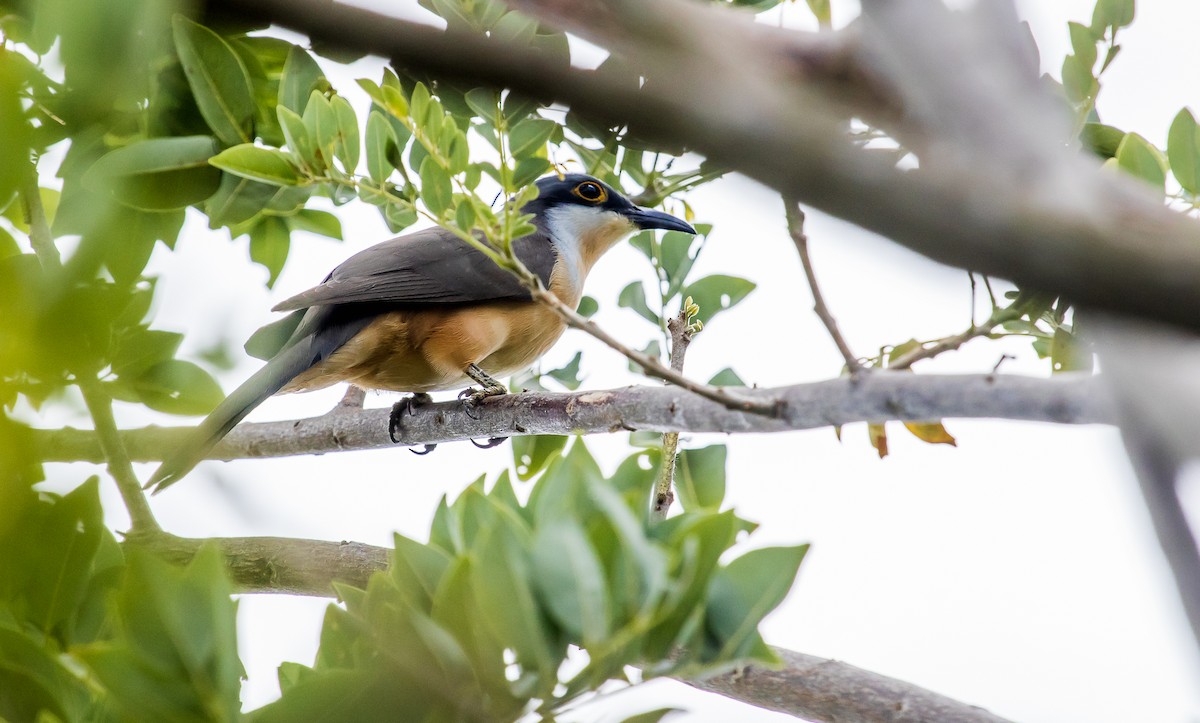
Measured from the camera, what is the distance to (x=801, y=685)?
2.21 m

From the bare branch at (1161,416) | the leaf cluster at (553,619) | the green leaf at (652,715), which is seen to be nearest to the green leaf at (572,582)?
the leaf cluster at (553,619)

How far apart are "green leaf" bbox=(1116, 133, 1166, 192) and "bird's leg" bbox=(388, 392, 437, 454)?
8.25ft

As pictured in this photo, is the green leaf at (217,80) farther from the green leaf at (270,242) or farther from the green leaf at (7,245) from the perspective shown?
the green leaf at (7,245)

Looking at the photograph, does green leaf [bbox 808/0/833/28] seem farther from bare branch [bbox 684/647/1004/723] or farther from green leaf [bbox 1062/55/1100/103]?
bare branch [bbox 684/647/1004/723]

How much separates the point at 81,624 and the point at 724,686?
4.56 feet

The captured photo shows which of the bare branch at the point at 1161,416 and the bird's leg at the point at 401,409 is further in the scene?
the bird's leg at the point at 401,409

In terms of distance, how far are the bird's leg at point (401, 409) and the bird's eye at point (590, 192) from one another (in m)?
1.59

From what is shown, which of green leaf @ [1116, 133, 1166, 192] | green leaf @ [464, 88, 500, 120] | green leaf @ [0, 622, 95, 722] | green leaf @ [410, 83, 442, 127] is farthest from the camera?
green leaf @ [464, 88, 500, 120]

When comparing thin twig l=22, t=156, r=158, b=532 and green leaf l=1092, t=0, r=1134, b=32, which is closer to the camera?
thin twig l=22, t=156, r=158, b=532

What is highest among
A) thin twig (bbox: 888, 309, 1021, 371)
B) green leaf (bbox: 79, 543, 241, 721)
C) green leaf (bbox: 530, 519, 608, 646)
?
thin twig (bbox: 888, 309, 1021, 371)

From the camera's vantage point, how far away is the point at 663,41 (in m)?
0.92

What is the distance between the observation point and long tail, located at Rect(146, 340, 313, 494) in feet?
7.53

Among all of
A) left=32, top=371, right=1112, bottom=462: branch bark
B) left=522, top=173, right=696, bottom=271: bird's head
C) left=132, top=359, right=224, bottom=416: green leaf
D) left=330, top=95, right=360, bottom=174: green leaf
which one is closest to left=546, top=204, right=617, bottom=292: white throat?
left=522, top=173, right=696, bottom=271: bird's head

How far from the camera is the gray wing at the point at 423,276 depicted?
13.9 feet
